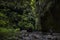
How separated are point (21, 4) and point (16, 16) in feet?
6.69

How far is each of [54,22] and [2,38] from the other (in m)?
2.68

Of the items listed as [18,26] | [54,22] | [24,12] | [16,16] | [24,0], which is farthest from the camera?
[24,0]

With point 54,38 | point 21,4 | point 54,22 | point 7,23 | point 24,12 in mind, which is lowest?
point 54,38

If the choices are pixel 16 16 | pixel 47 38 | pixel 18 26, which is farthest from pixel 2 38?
pixel 16 16

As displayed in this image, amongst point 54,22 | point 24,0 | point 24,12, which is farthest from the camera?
point 24,0

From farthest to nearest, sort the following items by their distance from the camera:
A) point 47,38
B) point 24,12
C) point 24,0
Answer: point 24,0, point 24,12, point 47,38

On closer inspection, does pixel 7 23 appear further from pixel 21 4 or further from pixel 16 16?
pixel 21 4

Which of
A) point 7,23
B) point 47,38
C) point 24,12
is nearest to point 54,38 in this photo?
point 47,38

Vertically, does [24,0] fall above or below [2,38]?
above

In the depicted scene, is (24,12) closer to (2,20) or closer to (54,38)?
(2,20)

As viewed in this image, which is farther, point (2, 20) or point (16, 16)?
point (16, 16)

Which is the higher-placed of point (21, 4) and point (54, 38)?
point (21, 4)

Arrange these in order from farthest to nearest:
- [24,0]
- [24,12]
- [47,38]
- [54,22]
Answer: [24,0], [24,12], [47,38], [54,22]

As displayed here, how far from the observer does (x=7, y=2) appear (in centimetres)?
1364
